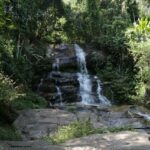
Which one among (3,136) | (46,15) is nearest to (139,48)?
(46,15)

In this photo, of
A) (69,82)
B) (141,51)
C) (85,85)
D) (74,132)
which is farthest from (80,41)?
(74,132)

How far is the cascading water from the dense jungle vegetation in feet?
2.22

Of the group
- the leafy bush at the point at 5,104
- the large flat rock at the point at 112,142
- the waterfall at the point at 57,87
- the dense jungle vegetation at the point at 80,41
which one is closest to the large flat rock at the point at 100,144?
the large flat rock at the point at 112,142

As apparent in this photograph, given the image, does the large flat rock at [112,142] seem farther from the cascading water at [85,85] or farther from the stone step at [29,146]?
the cascading water at [85,85]

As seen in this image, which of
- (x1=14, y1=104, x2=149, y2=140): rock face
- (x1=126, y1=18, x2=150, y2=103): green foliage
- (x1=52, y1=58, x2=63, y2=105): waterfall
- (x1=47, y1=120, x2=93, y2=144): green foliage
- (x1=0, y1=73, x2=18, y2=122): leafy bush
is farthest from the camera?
(x1=126, y1=18, x2=150, y2=103): green foliage

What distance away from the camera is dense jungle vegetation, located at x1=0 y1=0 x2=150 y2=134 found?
1877 cm

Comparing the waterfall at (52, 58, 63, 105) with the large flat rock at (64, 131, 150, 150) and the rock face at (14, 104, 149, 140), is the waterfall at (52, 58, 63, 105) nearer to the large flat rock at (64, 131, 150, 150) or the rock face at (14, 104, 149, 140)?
the rock face at (14, 104, 149, 140)

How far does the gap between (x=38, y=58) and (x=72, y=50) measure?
9.84 feet

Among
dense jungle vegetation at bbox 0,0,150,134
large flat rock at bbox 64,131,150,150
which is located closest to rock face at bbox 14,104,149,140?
dense jungle vegetation at bbox 0,0,150,134

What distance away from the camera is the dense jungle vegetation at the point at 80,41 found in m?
18.8

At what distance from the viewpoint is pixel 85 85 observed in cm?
2114

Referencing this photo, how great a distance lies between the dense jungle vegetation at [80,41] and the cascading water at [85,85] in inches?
26.6

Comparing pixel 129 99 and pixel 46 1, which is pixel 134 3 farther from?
pixel 129 99

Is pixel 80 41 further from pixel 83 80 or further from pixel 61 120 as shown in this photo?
pixel 61 120
